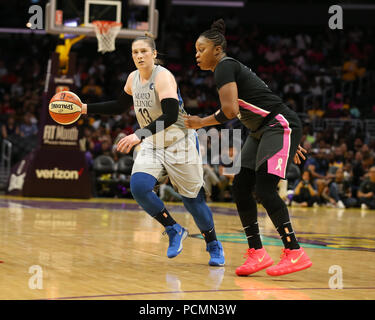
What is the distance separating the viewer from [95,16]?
1440 centimetres

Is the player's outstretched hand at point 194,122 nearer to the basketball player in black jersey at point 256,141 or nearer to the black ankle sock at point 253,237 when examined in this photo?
the basketball player in black jersey at point 256,141

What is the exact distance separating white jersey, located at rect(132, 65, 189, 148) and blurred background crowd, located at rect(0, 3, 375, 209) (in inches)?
390

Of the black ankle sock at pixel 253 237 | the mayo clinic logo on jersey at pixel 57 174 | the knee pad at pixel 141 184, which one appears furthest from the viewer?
the mayo clinic logo on jersey at pixel 57 174

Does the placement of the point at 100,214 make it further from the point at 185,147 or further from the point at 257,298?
the point at 257,298

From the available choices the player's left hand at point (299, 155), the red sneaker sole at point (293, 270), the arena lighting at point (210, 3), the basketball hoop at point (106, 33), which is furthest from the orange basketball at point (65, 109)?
the arena lighting at point (210, 3)

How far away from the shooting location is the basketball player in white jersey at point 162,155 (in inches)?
237

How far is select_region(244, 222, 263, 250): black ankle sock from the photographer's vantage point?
19.0 feet

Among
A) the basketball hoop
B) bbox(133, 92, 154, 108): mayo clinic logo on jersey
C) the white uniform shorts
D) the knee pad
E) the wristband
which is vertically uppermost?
the basketball hoop

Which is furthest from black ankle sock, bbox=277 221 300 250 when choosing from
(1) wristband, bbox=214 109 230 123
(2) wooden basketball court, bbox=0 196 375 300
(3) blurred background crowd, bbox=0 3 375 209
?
(3) blurred background crowd, bbox=0 3 375 209

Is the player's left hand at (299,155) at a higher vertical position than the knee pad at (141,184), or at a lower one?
higher

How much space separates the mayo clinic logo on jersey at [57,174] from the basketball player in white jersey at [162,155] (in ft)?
30.7

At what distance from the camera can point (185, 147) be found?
Result: 244 inches

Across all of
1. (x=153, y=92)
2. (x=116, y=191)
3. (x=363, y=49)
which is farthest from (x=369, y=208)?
(x=153, y=92)

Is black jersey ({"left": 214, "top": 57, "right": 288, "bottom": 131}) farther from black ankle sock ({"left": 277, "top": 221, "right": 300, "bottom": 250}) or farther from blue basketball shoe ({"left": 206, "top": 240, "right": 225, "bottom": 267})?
blue basketball shoe ({"left": 206, "top": 240, "right": 225, "bottom": 267})
